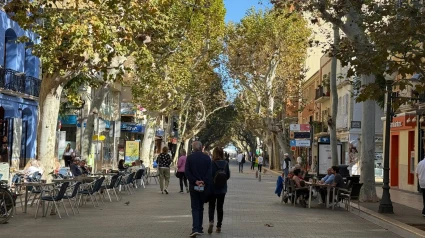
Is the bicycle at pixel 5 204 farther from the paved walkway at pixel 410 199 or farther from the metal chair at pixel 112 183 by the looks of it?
the paved walkway at pixel 410 199

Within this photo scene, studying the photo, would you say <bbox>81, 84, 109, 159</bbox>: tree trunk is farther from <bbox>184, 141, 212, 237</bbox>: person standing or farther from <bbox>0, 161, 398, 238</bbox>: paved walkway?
<bbox>184, 141, 212, 237</bbox>: person standing

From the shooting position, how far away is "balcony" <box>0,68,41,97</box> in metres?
31.1

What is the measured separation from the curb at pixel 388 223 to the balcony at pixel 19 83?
52.4 feet

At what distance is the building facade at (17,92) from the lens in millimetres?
31391

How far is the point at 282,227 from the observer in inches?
631

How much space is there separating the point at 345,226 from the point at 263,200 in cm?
832

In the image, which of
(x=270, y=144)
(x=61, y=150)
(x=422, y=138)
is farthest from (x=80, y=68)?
(x=270, y=144)

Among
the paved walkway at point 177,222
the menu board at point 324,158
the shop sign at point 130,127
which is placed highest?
the shop sign at point 130,127

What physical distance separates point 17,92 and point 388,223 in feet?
64.3

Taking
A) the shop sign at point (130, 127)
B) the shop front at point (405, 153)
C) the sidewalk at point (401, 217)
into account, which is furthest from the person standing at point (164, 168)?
the shop sign at point (130, 127)

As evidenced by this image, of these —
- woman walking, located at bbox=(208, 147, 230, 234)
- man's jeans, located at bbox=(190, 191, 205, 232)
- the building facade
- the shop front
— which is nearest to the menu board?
the shop front

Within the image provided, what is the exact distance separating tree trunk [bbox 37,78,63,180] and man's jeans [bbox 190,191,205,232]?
10.3 meters

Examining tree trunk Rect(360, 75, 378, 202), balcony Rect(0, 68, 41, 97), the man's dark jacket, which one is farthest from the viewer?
balcony Rect(0, 68, 41, 97)

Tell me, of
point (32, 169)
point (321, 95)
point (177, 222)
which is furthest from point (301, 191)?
point (321, 95)
